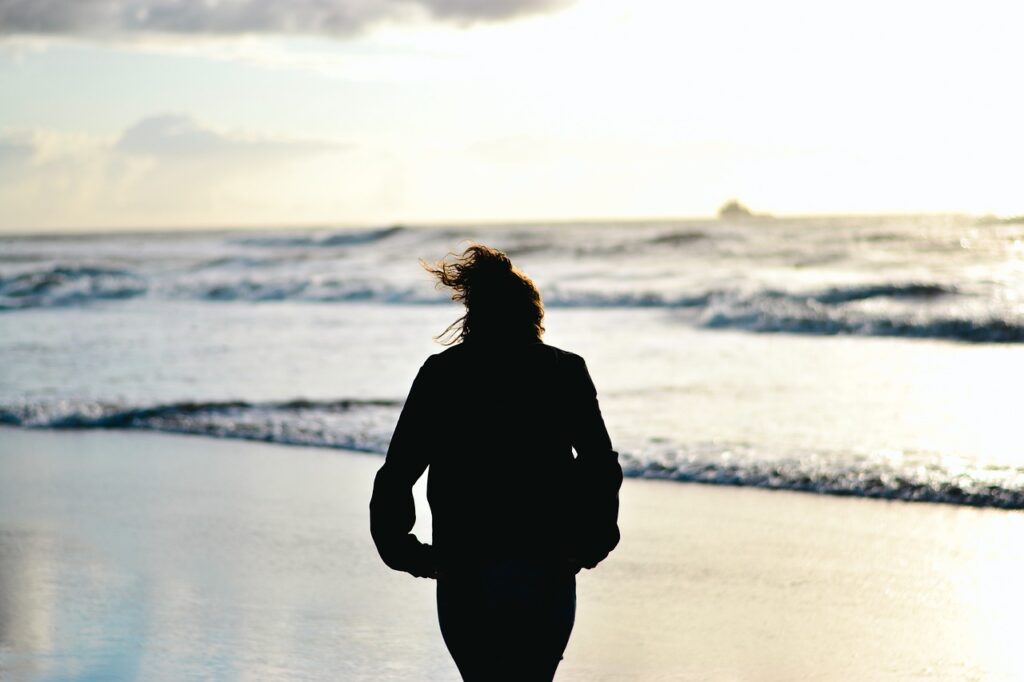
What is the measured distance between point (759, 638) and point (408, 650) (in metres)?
1.56

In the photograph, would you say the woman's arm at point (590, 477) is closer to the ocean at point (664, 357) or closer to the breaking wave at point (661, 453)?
the ocean at point (664, 357)

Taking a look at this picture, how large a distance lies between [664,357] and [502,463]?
1266cm

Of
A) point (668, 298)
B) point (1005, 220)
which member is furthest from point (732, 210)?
point (668, 298)

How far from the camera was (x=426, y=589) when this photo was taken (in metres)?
5.86

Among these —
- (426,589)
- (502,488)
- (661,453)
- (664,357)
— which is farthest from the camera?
(664,357)

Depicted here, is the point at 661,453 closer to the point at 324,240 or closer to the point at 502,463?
the point at 502,463

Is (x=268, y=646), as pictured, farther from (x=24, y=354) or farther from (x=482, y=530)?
(x=24, y=354)

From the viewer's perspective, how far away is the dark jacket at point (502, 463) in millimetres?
2535

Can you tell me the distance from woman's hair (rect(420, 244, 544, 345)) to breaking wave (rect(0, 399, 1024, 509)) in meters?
5.78

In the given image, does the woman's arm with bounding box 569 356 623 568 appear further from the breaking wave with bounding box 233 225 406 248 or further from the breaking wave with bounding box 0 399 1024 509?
the breaking wave with bounding box 233 225 406 248

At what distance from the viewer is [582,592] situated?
18.8ft

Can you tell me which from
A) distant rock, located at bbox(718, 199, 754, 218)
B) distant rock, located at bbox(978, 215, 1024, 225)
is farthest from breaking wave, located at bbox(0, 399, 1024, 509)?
distant rock, located at bbox(718, 199, 754, 218)

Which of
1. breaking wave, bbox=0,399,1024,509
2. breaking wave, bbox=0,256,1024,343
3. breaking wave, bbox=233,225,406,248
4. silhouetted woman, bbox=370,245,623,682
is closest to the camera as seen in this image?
silhouetted woman, bbox=370,245,623,682

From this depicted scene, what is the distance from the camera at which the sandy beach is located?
479 cm
